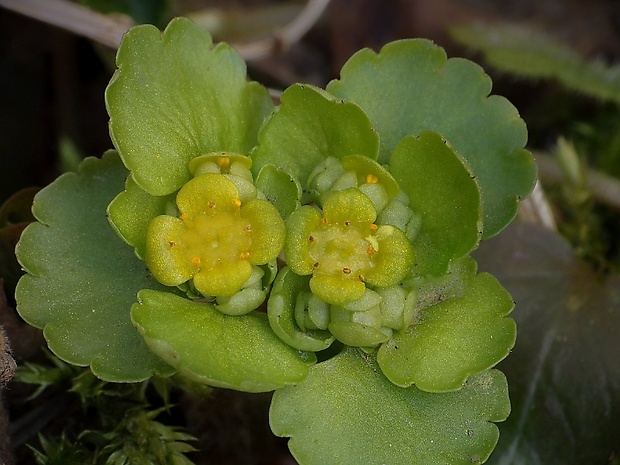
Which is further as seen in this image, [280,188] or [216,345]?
[280,188]

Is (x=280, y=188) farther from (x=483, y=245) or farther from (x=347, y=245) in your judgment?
(x=483, y=245)

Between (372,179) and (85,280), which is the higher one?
(372,179)

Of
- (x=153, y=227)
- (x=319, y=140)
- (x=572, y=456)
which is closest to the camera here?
(x=153, y=227)

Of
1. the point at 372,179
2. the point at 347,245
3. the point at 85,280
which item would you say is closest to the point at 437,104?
the point at 372,179

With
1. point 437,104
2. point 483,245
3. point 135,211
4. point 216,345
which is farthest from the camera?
point 483,245

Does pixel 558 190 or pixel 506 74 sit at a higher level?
pixel 506 74

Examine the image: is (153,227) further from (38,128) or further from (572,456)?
(38,128)

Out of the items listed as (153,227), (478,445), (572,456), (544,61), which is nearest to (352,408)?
(478,445)

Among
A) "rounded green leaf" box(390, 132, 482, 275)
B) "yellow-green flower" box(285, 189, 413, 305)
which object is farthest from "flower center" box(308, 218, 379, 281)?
"rounded green leaf" box(390, 132, 482, 275)

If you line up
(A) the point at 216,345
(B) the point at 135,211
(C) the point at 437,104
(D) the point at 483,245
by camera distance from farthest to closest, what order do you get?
(D) the point at 483,245, (C) the point at 437,104, (B) the point at 135,211, (A) the point at 216,345
